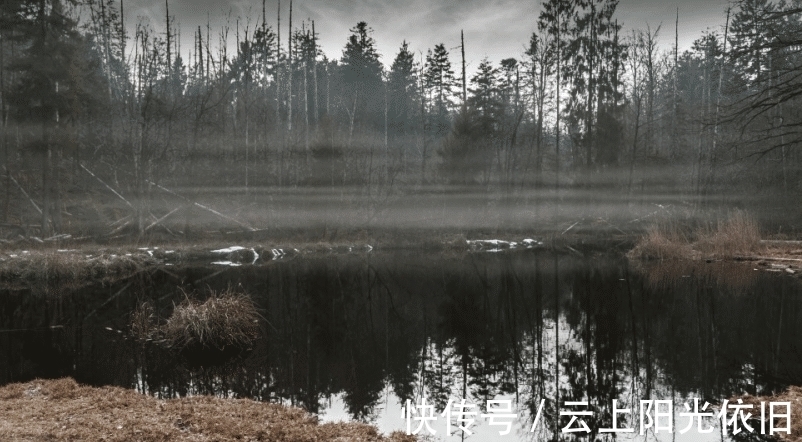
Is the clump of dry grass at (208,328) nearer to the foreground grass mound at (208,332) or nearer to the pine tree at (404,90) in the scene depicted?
the foreground grass mound at (208,332)

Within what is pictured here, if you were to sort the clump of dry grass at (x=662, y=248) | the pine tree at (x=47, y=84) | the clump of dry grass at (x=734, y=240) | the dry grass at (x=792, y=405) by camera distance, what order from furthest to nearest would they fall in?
the pine tree at (x=47, y=84)
the clump of dry grass at (x=662, y=248)
the clump of dry grass at (x=734, y=240)
the dry grass at (x=792, y=405)

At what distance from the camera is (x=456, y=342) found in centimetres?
→ 1082

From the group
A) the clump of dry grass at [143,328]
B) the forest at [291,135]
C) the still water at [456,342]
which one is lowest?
the still water at [456,342]

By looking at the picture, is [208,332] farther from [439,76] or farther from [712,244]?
[439,76]

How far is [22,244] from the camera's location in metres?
22.9

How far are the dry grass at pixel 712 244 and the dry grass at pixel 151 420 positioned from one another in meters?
19.9

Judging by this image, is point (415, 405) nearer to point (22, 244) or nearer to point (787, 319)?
point (787, 319)

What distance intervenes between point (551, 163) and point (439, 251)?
18.7 m

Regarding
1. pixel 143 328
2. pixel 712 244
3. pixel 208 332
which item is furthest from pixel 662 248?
pixel 143 328

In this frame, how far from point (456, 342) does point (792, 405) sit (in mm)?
5639

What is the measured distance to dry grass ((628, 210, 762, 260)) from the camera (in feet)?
68.9

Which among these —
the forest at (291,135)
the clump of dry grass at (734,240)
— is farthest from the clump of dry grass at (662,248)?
the forest at (291,135)

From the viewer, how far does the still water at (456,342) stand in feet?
25.4

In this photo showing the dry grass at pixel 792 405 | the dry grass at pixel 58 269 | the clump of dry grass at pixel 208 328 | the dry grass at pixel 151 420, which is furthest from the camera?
the dry grass at pixel 58 269
